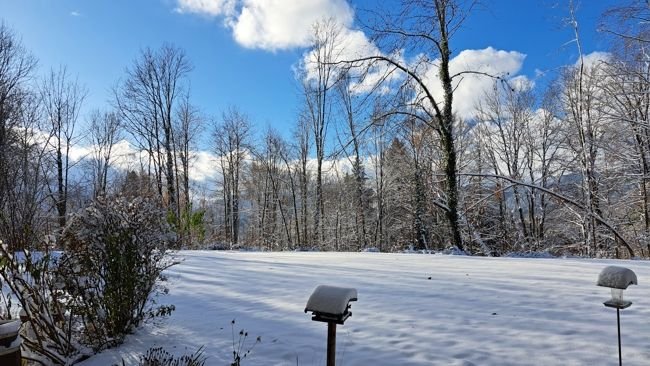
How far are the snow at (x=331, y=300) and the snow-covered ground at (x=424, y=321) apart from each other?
0.84 metres

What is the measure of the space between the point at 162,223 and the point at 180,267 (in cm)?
361

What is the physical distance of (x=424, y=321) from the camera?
10.8 feet

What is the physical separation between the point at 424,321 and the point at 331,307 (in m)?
1.62

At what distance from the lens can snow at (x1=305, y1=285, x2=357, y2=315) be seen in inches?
77.5

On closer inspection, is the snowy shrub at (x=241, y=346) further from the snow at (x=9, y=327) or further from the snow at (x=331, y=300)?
the snow at (x=9, y=327)

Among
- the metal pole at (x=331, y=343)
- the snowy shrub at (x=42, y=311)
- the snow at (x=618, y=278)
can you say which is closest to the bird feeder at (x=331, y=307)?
the metal pole at (x=331, y=343)

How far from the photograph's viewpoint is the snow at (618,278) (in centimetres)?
223

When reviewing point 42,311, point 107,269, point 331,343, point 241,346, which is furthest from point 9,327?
point 331,343

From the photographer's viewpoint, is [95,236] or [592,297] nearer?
[95,236]

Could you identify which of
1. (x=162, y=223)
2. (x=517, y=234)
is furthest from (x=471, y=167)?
(x=162, y=223)

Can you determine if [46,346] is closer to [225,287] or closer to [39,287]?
[39,287]

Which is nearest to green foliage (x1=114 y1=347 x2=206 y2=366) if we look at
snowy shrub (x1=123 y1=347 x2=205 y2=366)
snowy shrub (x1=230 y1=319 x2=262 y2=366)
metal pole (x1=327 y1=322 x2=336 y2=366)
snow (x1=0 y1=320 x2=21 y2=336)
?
snowy shrub (x1=123 y1=347 x2=205 y2=366)

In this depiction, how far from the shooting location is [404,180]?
2470cm

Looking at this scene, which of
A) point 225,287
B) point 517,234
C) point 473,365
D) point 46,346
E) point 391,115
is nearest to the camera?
point 473,365
